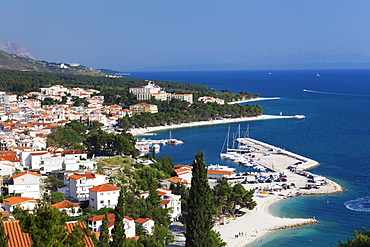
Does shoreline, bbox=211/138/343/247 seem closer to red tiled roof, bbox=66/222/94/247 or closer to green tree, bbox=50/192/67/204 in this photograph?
green tree, bbox=50/192/67/204

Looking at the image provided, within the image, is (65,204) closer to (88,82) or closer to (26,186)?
(26,186)

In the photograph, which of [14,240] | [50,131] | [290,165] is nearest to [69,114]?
[50,131]

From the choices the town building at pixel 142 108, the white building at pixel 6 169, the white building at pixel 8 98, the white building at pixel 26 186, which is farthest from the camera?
the town building at pixel 142 108

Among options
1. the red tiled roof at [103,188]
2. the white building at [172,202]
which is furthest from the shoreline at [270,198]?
the red tiled roof at [103,188]

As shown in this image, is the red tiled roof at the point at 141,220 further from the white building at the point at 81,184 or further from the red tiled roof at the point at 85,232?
the red tiled roof at the point at 85,232

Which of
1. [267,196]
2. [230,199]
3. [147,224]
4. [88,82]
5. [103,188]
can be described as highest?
[88,82]

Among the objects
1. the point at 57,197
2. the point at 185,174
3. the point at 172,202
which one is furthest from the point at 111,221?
the point at 185,174
